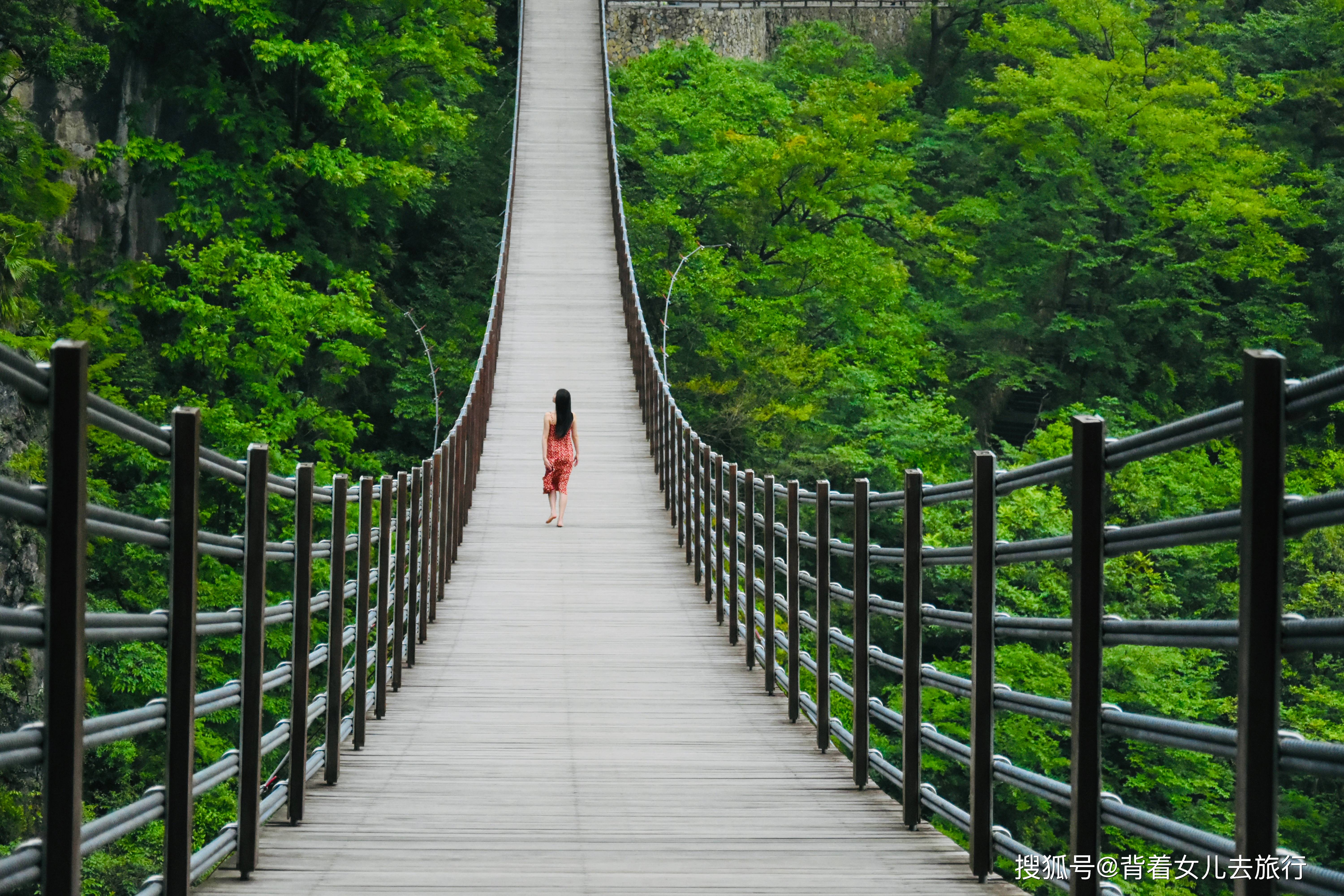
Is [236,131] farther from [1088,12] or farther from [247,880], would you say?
[247,880]

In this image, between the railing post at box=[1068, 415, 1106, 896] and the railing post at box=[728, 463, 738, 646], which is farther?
the railing post at box=[728, 463, 738, 646]

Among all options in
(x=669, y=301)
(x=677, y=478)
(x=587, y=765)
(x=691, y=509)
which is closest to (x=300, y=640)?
(x=587, y=765)

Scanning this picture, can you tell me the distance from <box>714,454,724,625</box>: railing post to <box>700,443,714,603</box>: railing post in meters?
0.04

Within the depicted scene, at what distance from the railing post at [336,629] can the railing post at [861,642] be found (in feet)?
6.07

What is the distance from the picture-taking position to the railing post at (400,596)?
7.91 m

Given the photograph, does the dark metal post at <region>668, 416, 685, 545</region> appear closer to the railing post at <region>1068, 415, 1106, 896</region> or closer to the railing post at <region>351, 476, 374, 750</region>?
the railing post at <region>351, 476, 374, 750</region>

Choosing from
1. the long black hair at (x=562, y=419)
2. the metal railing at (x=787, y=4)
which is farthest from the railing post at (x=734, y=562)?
the metal railing at (x=787, y=4)

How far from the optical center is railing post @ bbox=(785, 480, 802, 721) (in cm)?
715

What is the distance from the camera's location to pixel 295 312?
971 inches

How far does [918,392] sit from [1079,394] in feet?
14.4

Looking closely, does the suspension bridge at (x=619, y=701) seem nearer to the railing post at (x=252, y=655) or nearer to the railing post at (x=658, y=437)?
the railing post at (x=252, y=655)

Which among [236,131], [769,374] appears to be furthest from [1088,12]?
[236,131]

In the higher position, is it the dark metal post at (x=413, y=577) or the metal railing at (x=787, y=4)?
the metal railing at (x=787, y=4)

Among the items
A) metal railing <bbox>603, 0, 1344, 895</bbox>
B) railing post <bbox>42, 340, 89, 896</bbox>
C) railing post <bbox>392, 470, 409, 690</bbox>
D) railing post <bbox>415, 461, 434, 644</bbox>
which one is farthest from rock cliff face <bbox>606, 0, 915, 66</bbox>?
railing post <bbox>42, 340, 89, 896</bbox>
